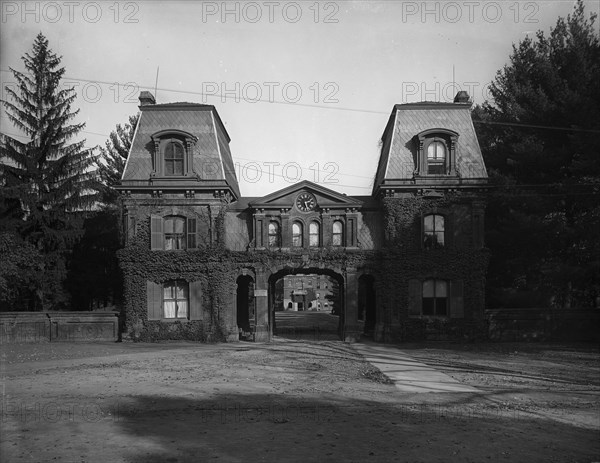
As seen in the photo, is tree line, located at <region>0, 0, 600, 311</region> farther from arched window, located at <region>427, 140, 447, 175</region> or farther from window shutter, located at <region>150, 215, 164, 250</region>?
window shutter, located at <region>150, 215, 164, 250</region>

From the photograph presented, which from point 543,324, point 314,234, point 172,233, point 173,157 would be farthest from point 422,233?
point 173,157

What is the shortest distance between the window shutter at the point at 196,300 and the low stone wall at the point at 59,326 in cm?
454

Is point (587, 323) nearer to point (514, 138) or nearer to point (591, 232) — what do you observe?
point (591, 232)

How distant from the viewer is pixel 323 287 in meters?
97.6

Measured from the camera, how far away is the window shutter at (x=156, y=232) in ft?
91.1

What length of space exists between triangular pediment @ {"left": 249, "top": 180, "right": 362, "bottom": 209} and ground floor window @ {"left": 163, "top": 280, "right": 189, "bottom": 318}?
5961 millimetres

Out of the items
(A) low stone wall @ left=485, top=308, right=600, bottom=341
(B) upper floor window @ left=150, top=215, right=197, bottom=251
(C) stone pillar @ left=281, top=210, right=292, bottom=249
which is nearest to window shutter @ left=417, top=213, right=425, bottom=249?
(A) low stone wall @ left=485, top=308, right=600, bottom=341

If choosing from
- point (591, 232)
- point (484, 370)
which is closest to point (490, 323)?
point (591, 232)

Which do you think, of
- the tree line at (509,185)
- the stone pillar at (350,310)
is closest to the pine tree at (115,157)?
the tree line at (509,185)

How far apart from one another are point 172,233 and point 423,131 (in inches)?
585

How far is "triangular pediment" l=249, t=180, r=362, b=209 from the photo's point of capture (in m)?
27.8

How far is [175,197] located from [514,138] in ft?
67.7

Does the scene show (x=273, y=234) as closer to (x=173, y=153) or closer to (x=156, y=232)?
(x=156, y=232)

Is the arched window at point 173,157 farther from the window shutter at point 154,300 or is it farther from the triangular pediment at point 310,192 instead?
the window shutter at point 154,300
